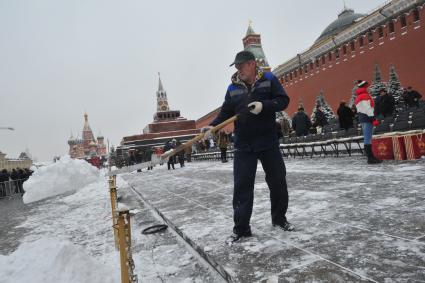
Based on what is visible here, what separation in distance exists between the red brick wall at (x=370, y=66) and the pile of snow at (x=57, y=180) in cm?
2144

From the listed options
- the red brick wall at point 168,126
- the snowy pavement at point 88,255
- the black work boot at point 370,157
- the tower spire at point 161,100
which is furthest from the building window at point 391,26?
the tower spire at point 161,100

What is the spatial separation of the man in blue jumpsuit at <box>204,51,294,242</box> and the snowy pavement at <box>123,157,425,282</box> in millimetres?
260

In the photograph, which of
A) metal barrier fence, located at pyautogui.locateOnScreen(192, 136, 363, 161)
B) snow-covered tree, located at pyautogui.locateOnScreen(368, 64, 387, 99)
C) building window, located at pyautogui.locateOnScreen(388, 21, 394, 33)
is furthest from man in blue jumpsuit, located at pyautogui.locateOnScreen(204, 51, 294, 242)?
building window, located at pyautogui.locateOnScreen(388, 21, 394, 33)

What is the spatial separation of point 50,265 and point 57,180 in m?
12.6

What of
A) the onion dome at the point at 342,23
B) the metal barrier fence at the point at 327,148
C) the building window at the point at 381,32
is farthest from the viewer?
the onion dome at the point at 342,23

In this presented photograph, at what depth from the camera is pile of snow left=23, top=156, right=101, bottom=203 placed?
13020 millimetres

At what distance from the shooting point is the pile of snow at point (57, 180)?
1302 centimetres

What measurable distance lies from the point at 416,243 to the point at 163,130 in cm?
6305

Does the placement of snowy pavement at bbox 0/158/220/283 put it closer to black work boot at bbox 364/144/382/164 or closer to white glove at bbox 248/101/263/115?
white glove at bbox 248/101/263/115

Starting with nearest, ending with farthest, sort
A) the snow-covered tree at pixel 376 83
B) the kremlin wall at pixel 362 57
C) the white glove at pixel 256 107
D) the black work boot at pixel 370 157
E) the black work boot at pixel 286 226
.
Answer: the white glove at pixel 256 107
the black work boot at pixel 286 226
the black work boot at pixel 370 157
the kremlin wall at pixel 362 57
the snow-covered tree at pixel 376 83

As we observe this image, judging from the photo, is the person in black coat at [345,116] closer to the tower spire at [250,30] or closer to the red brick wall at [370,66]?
the red brick wall at [370,66]

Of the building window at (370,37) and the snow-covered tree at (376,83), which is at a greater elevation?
the building window at (370,37)

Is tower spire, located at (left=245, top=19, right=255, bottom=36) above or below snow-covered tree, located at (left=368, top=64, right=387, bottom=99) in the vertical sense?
above

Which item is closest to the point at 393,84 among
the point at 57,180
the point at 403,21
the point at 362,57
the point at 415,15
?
the point at 362,57
